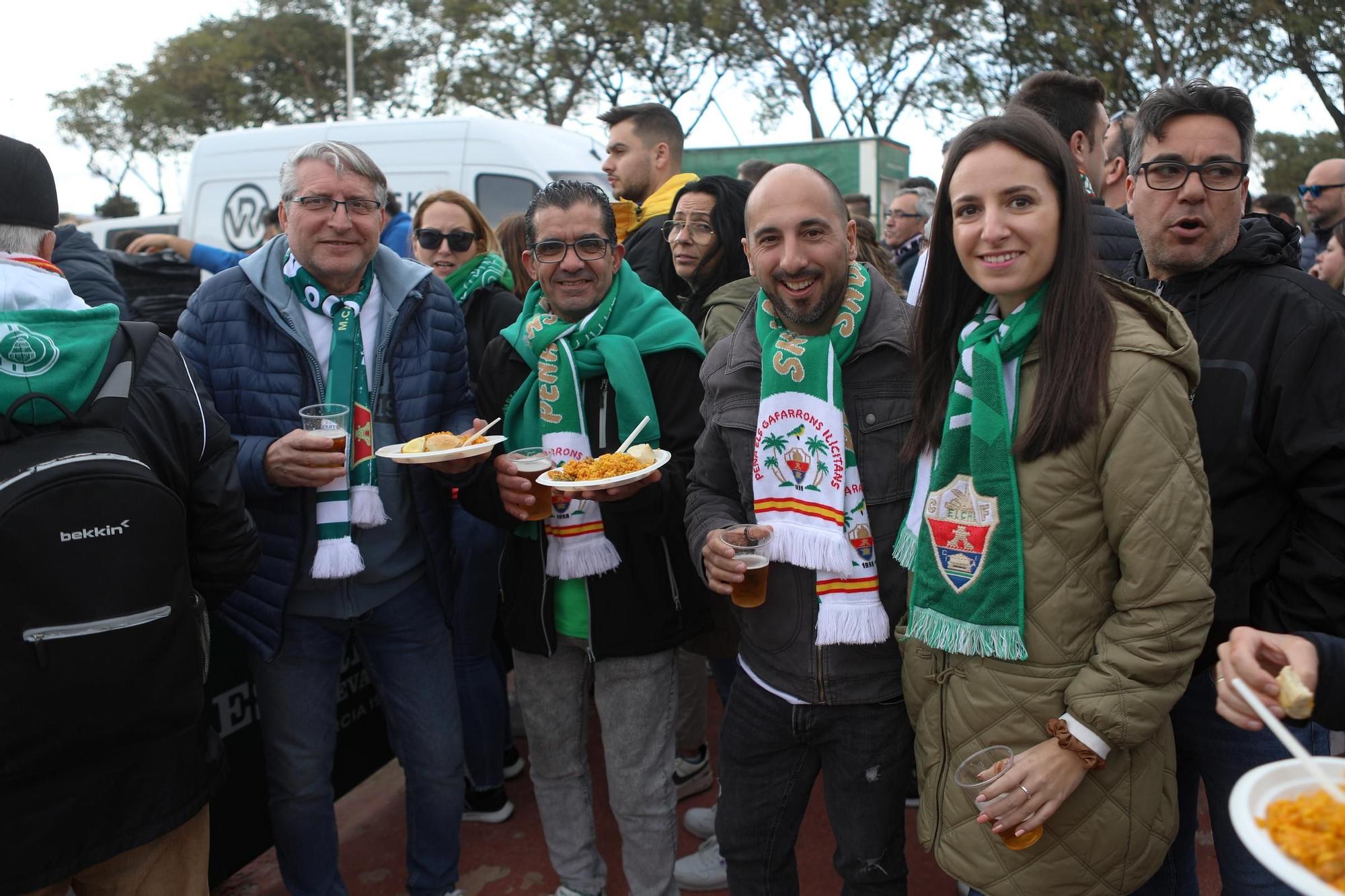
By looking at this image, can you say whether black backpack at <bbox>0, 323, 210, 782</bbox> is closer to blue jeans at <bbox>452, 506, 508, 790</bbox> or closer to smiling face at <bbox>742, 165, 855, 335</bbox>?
smiling face at <bbox>742, 165, 855, 335</bbox>

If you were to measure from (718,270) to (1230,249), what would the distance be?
6.84 ft

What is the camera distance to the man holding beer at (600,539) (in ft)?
9.75

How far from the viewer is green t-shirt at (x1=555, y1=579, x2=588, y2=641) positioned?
301 cm

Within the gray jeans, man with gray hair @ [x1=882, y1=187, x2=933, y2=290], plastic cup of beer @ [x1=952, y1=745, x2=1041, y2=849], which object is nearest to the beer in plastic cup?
the gray jeans

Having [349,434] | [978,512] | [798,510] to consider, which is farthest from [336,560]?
[978,512]

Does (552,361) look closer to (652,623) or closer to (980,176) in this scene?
(652,623)

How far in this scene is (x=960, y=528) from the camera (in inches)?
82.2

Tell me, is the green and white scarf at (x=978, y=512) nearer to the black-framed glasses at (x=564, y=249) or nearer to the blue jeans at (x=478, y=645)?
the black-framed glasses at (x=564, y=249)

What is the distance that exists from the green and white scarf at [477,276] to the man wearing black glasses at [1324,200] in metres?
5.56

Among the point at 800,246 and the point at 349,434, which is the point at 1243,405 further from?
the point at 349,434

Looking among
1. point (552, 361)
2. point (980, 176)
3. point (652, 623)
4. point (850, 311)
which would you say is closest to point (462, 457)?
point (552, 361)

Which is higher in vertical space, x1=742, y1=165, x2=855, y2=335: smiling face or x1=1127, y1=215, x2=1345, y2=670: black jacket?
x1=742, y1=165, x2=855, y2=335: smiling face

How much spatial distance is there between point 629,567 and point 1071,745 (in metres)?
1.44

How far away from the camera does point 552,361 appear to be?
3.00 metres
